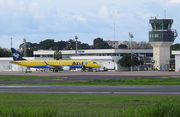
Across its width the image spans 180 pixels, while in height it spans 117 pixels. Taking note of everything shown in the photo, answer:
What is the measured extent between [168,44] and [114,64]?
65.3 ft

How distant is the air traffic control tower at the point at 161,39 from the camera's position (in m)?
88.8

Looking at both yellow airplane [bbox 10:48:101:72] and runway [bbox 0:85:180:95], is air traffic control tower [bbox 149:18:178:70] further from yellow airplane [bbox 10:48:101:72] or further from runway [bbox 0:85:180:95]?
runway [bbox 0:85:180:95]

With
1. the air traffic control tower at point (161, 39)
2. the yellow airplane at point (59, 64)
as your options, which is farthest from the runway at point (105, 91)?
the air traffic control tower at point (161, 39)

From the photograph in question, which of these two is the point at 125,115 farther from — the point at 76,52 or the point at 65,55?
the point at 65,55

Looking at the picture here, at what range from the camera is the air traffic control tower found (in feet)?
291

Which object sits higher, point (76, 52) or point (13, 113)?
point (76, 52)

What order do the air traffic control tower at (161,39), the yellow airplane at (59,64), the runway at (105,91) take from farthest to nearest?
the air traffic control tower at (161,39), the yellow airplane at (59,64), the runway at (105,91)

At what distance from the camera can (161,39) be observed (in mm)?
89062

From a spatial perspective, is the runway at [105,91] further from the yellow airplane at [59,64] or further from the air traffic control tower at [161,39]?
the air traffic control tower at [161,39]

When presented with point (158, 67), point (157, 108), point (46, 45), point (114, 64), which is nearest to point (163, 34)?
point (158, 67)

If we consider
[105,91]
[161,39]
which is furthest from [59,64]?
[105,91]

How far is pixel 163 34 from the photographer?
88.4m

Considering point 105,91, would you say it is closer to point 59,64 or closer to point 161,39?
point 59,64

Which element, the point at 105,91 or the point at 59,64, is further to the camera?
the point at 59,64
